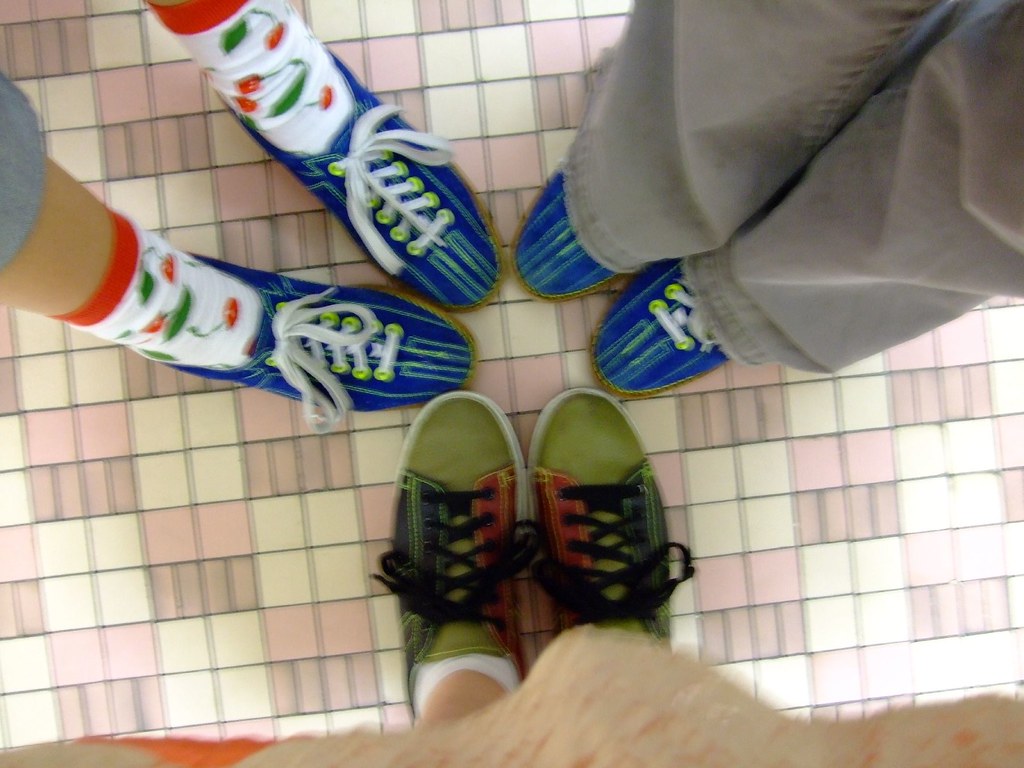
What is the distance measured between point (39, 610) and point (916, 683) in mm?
1203

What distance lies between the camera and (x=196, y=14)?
57 cm

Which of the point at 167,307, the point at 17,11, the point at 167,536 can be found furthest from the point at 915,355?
the point at 17,11

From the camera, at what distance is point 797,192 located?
517mm

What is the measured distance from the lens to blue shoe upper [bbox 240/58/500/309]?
30.0 inches

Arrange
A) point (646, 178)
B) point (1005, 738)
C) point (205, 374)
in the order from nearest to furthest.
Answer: point (1005, 738) → point (646, 178) → point (205, 374)

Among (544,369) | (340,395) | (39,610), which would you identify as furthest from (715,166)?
(39,610)

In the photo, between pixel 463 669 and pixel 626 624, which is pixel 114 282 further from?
pixel 626 624

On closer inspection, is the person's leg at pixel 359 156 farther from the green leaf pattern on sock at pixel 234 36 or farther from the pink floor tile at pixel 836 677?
the pink floor tile at pixel 836 677

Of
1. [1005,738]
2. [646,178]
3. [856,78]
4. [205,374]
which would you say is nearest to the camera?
[1005,738]

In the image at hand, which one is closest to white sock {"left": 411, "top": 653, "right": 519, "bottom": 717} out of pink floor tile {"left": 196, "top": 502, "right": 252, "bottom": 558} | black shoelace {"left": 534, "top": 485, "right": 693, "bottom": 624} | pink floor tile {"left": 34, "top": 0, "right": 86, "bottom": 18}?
black shoelace {"left": 534, "top": 485, "right": 693, "bottom": 624}

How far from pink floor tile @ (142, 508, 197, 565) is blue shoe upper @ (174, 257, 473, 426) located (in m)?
0.21

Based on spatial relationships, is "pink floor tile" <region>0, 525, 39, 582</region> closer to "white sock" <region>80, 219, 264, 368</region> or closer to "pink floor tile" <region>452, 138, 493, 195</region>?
"white sock" <region>80, 219, 264, 368</region>

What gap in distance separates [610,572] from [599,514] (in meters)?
0.07

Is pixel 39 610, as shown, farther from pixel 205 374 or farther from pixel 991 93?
pixel 991 93
